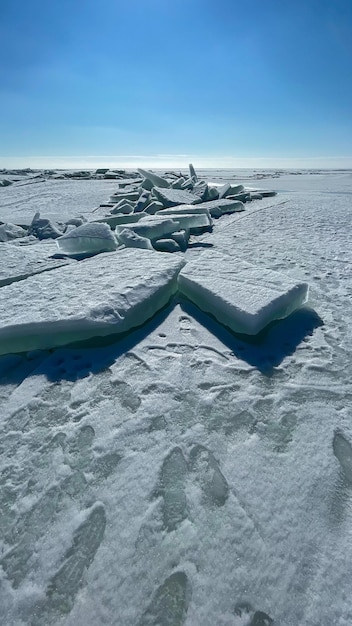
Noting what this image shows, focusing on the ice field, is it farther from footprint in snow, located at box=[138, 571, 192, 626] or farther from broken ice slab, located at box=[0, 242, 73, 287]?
broken ice slab, located at box=[0, 242, 73, 287]

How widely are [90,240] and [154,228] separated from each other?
0.68m

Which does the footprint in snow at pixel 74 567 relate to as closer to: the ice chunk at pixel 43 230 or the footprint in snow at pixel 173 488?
the footprint in snow at pixel 173 488

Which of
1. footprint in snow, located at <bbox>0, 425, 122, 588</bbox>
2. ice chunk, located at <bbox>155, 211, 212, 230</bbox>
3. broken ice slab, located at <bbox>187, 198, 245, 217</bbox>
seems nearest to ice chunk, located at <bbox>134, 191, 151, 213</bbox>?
broken ice slab, located at <bbox>187, 198, 245, 217</bbox>

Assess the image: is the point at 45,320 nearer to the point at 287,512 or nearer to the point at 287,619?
the point at 287,512

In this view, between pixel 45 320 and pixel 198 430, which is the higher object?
pixel 45 320

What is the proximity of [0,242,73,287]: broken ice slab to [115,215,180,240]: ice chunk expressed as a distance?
0.68 meters

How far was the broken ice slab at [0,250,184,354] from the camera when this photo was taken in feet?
4.99

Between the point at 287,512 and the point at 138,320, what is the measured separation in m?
1.11

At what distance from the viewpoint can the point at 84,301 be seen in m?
1.69

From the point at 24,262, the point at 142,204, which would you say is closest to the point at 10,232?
the point at 24,262

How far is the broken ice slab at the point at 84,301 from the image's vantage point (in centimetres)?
152

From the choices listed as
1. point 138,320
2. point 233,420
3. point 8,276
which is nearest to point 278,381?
point 233,420

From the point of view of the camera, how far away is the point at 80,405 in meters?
1.26

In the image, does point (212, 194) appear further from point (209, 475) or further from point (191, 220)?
point (209, 475)
